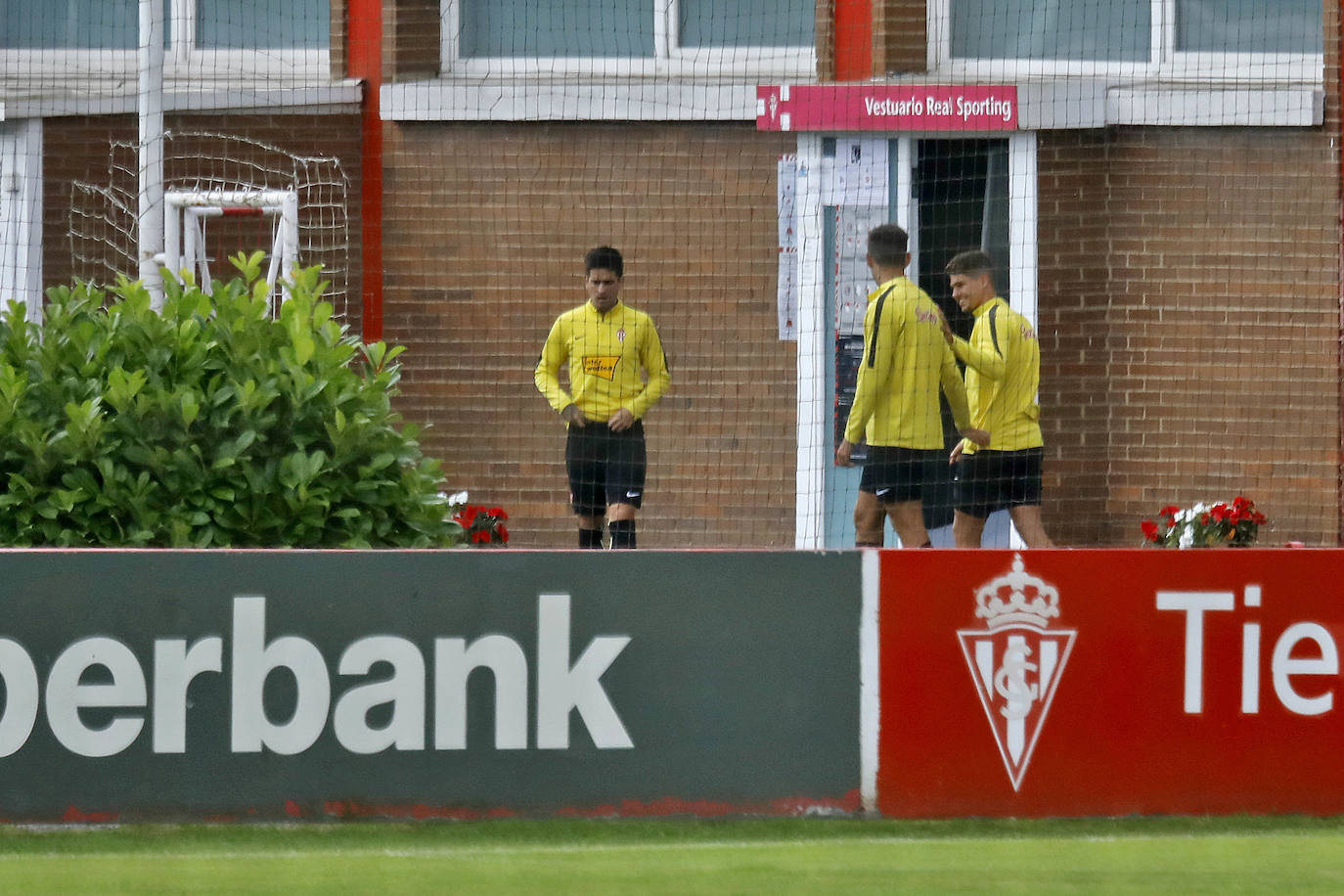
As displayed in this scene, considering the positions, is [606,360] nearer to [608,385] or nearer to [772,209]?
[608,385]

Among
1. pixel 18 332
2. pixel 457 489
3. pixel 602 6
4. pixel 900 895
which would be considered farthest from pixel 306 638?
pixel 602 6

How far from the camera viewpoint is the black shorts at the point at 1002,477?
29.2 feet

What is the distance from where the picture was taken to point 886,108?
37.8 ft

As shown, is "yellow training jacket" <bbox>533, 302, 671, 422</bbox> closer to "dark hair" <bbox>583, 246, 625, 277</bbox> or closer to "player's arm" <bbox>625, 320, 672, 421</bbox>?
"player's arm" <bbox>625, 320, 672, 421</bbox>

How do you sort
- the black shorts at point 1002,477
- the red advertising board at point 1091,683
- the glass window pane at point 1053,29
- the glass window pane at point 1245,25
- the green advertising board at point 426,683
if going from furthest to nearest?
the glass window pane at point 1053,29
the glass window pane at point 1245,25
the black shorts at point 1002,477
the red advertising board at point 1091,683
the green advertising board at point 426,683

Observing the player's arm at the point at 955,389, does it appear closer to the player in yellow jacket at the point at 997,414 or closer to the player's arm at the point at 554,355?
the player in yellow jacket at the point at 997,414

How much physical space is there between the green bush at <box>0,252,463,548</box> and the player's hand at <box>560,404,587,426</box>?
274 cm

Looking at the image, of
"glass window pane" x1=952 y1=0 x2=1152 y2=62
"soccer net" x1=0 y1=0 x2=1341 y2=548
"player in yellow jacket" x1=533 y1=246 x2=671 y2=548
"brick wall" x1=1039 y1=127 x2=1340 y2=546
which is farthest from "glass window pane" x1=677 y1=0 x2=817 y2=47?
"player in yellow jacket" x1=533 y1=246 x2=671 y2=548

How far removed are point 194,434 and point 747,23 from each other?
22.6 ft

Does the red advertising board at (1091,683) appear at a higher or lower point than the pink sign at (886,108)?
lower

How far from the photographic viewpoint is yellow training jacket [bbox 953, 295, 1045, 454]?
8.77m

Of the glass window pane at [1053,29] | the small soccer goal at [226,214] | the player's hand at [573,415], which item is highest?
the glass window pane at [1053,29]

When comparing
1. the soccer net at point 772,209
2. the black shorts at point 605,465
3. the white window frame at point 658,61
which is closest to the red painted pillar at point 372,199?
the soccer net at point 772,209

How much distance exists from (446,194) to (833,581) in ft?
21.1
